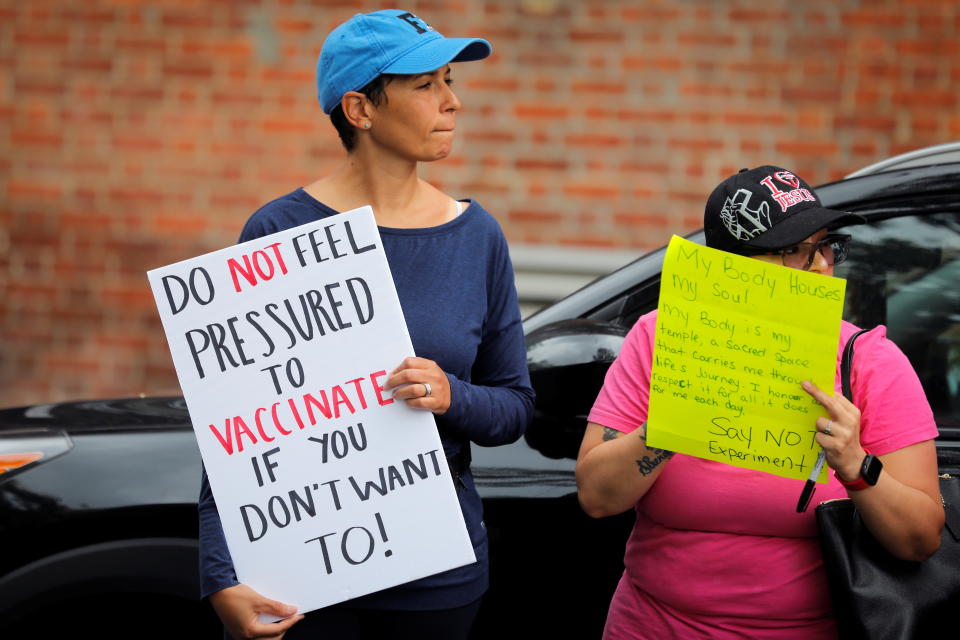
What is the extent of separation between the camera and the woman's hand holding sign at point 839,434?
1.68 m

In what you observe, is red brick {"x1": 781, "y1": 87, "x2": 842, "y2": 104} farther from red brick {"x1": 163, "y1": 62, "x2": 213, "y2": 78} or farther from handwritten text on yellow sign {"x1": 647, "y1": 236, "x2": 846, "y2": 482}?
handwritten text on yellow sign {"x1": 647, "y1": 236, "x2": 846, "y2": 482}

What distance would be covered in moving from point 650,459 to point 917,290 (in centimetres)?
101

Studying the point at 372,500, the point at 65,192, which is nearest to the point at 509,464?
the point at 372,500

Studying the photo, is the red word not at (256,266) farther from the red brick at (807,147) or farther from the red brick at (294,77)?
the red brick at (807,147)

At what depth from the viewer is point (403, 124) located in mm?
1957

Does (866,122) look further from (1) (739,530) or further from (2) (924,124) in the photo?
(1) (739,530)

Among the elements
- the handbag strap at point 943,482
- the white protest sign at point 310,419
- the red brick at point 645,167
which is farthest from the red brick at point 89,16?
the handbag strap at point 943,482

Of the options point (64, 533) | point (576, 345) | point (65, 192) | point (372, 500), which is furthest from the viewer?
point (65, 192)

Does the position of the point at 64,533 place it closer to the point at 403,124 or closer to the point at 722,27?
the point at 403,124

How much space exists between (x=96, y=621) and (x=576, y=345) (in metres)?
1.27

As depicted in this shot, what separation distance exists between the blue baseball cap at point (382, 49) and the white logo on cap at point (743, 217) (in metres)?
0.52

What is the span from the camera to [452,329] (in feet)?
6.27

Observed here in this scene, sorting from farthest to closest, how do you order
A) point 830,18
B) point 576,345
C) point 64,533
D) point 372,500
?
point 830,18
point 64,533
point 576,345
point 372,500

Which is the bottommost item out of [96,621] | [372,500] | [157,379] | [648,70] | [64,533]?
[157,379]
